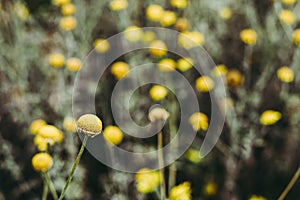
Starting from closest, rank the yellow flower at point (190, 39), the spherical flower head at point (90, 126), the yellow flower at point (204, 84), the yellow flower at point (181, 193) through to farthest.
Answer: the spherical flower head at point (90, 126), the yellow flower at point (181, 193), the yellow flower at point (204, 84), the yellow flower at point (190, 39)

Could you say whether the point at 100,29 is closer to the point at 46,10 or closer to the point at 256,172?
the point at 46,10

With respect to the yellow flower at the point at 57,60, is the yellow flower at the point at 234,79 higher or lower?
lower

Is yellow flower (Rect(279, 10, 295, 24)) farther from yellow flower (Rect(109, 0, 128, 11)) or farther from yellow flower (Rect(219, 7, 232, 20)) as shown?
yellow flower (Rect(109, 0, 128, 11))

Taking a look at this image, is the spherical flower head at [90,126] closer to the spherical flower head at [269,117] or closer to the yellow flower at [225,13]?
the spherical flower head at [269,117]

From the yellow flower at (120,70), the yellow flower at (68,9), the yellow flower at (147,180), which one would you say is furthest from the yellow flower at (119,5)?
the yellow flower at (147,180)

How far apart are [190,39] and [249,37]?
0.16m

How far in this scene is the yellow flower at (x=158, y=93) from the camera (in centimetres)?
117

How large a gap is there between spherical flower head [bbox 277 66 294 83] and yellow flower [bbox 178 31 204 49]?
0.23 meters

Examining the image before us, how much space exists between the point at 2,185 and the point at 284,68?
29.4 inches

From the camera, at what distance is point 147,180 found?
3.31ft

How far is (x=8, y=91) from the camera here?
130cm

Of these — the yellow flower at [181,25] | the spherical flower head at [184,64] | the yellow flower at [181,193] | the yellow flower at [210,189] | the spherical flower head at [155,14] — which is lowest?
the yellow flower at [210,189]

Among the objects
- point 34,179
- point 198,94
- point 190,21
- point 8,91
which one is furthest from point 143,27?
point 34,179

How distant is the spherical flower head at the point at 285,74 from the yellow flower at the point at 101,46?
48 cm
